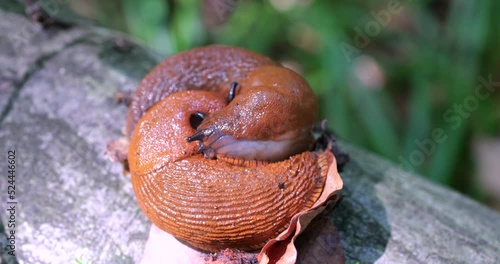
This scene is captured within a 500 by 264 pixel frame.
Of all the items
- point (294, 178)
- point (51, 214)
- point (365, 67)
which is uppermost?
point (294, 178)

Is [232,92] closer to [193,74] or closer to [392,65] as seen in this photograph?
[193,74]

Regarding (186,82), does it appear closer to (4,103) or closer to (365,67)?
(4,103)

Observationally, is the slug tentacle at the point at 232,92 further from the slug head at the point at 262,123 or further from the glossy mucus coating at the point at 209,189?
the glossy mucus coating at the point at 209,189

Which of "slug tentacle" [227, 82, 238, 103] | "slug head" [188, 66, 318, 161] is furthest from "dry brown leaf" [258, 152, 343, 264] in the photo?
"slug tentacle" [227, 82, 238, 103]

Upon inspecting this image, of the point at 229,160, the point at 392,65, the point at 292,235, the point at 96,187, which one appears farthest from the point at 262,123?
the point at 392,65

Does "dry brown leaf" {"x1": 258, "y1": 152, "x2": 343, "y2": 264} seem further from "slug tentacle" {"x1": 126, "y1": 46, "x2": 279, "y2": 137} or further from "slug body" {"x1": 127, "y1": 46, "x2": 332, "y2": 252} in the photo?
"slug tentacle" {"x1": 126, "y1": 46, "x2": 279, "y2": 137}

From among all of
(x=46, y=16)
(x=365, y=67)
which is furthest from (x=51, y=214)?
(x=365, y=67)

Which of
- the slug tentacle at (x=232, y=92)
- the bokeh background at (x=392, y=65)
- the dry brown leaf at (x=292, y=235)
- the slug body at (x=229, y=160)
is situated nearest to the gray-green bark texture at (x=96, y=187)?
the dry brown leaf at (x=292, y=235)
